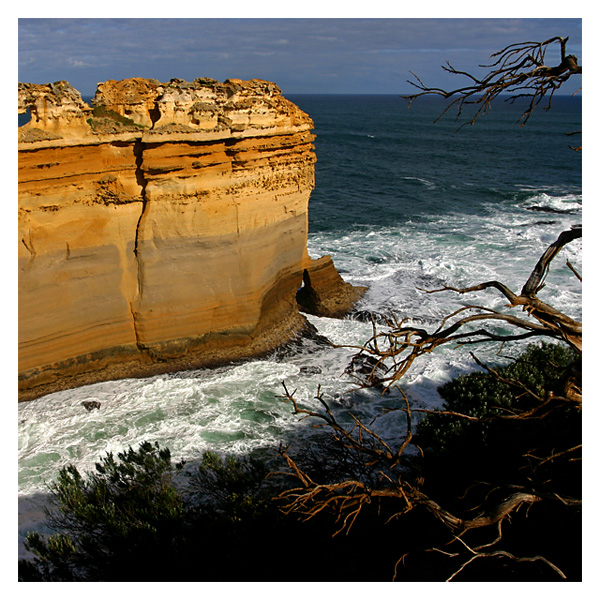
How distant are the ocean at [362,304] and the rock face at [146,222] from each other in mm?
958

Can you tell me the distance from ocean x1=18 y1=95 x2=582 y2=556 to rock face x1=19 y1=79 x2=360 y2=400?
958 mm

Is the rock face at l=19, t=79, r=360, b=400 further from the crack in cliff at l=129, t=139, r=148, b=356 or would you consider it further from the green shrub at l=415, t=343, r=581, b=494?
the green shrub at l=415, t=343, r=581, b=494

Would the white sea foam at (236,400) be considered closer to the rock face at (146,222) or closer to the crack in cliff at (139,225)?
the rock face at (146,222)

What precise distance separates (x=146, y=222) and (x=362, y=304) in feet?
24.5

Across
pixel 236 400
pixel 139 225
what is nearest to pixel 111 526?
pixel 236 400

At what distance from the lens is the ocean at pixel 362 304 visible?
36.5 feet

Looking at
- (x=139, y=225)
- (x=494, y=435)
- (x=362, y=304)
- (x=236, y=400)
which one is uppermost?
(x=139, y=225)

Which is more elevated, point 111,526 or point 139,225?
point 139,225

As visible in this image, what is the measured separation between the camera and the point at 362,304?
1731 cm

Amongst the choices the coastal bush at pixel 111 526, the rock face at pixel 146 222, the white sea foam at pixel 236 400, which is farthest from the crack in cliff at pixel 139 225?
Answer: the coastal bush at pixel 111 526

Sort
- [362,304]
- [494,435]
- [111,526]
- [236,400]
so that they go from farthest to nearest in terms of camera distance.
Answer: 1. [362,304]
2. [236,400]
3. [494,435]
4. [111,526]

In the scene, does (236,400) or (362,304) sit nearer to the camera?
(236,400)

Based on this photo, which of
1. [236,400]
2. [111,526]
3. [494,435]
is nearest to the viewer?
[111,526]

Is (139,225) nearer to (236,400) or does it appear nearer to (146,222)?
(146,222)
